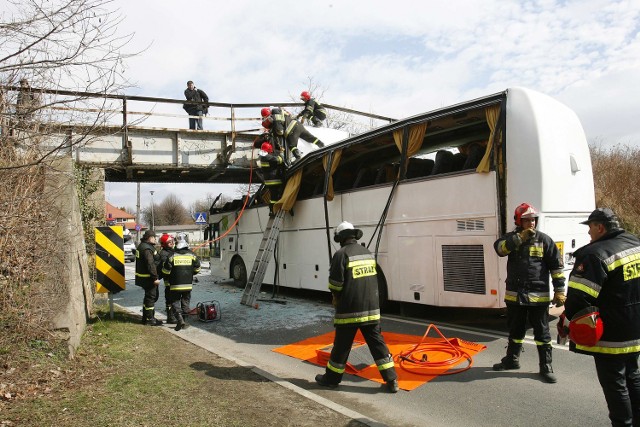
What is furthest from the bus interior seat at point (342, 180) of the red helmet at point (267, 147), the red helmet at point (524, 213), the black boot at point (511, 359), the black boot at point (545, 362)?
the black boot at point (545, 362)

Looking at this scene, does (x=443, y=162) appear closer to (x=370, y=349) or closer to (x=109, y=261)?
(x=370, y=349)

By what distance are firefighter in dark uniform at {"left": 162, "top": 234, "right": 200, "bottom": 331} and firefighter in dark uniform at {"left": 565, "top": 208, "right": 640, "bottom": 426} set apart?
630 cm

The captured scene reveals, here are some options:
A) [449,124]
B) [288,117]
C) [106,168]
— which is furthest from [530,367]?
[106,168]

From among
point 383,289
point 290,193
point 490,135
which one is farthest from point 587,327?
point 290,193

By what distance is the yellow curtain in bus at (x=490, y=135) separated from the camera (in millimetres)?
6273

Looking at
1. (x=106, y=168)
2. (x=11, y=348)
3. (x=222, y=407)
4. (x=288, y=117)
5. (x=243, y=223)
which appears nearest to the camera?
(x=222, y=407)

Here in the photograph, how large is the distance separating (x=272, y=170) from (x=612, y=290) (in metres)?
8.14

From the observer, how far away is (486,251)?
20.8 ft

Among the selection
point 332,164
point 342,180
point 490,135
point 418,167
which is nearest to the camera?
point 490,135

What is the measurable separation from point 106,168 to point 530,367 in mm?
10440

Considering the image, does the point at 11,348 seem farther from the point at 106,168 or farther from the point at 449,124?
the point at 106,168

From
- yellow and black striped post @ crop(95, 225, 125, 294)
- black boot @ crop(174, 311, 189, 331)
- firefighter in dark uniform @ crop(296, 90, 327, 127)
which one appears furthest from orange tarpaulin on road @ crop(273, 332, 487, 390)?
firefighter in dark uniform @ crop(296, 90, 327, 127)

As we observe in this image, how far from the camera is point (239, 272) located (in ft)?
43.3

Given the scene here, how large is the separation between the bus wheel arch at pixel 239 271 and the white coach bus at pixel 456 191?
389 centimetres
